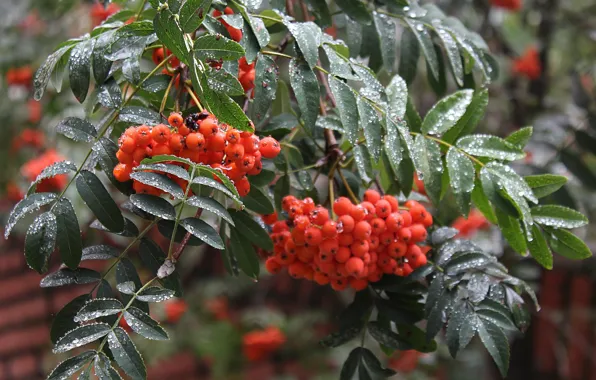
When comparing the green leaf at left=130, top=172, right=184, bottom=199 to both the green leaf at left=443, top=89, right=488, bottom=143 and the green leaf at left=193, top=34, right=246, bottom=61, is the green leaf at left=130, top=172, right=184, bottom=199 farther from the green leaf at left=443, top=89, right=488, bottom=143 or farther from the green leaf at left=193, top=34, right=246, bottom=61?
the green leaf at left=443, top=89, right=488, bottom=143

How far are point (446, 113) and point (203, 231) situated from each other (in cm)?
45

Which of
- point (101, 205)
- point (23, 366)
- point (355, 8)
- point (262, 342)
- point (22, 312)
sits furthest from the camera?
point (22, 312)

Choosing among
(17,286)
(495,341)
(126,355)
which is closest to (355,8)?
(495,341)

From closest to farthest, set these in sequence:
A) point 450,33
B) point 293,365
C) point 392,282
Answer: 1. point 392,282
2. point 450,33
3. point 293,365

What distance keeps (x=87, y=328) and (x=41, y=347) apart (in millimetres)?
2654

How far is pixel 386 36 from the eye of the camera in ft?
4.14

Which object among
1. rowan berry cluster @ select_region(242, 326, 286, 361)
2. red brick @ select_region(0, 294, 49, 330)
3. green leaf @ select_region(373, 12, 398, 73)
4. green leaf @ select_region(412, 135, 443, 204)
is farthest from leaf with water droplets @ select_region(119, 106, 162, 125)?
red brick @ select_region(0, 294, 49, 330)

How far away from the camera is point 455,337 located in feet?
3.32

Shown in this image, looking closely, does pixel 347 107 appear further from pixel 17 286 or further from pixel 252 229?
pixel 17 286

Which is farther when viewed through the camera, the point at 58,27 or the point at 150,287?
the point at 58,27

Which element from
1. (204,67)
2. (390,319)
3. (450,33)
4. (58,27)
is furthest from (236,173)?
(58,27)

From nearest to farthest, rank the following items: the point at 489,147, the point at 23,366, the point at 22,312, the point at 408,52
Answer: the point at 489,147 < the point at 408,52 < the point at 23,366 < the point at 22,312

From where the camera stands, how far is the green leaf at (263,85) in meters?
0.96

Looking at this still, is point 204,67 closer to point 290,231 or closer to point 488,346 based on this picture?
point 290,231
